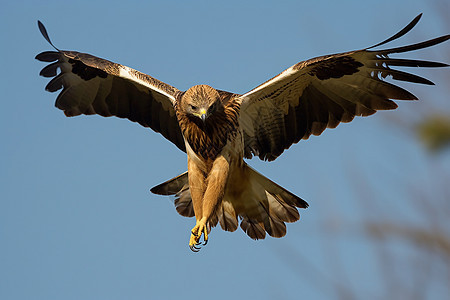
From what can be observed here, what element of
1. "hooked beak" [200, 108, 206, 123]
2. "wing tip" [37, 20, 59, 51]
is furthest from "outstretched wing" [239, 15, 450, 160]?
"wing tip" [37, 20, 59, 51]

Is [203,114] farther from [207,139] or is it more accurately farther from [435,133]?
[435,133]

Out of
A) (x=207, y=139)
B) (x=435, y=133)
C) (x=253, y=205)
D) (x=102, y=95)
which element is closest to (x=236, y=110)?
(x=207, y=139)

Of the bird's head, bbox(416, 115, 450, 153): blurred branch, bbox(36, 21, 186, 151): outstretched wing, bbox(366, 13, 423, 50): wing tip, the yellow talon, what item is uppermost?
bbox(36, 21, 186, 151): outstretched wing

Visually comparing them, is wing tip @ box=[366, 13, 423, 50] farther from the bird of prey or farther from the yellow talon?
the yellow talon

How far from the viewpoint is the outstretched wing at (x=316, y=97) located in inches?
232

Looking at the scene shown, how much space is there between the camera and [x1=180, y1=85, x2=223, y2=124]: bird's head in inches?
221

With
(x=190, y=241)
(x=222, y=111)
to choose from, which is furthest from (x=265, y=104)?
(x=190, y=241)

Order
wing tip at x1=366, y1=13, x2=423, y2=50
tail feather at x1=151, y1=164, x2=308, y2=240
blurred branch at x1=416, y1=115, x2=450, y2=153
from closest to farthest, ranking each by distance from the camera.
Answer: blurred branch at x1=416, y1=115, x2=450, y2=153 < wing tip at x1=366, y1=13, x2=423, y2=50 < tail feather at x1=151, y1=164, x2=308, y2=240

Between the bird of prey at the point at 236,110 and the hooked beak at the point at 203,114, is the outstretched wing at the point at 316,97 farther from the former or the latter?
the hooked beak at the point at 203,114

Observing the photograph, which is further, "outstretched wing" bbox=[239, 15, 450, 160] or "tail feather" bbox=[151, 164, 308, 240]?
"tail feather" bbox=[151, 164, 308, 240]

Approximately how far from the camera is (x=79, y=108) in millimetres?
6930

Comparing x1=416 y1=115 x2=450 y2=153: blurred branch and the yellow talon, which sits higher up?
the yellow talon

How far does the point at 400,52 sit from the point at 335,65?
61 cm

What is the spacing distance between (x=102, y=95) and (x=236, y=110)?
5.48ft
